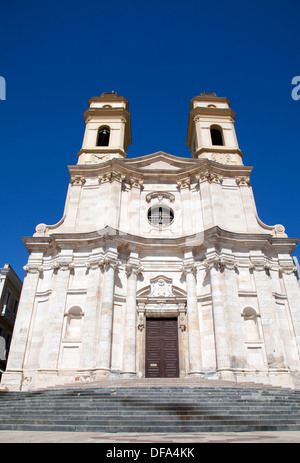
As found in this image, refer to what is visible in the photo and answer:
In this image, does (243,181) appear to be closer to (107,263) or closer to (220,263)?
(220,263)

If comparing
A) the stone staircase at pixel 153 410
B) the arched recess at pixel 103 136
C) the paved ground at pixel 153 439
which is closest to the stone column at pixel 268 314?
the stone staircase at pixel 153 410

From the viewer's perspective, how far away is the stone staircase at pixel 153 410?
687 centimetres

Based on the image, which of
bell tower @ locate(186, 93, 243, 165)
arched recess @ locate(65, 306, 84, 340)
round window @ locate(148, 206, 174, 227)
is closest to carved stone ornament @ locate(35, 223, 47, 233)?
arched recess @ locate(65, 306, 84, 340)

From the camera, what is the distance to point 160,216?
862 inches

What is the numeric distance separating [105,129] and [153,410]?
23.2 m

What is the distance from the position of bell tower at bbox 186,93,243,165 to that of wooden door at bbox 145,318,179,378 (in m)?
12.8

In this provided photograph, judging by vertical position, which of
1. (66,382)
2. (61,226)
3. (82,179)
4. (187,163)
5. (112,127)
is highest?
(112,127)

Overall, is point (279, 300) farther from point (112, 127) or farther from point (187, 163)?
point (112, 127)

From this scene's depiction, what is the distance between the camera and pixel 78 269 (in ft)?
60.6

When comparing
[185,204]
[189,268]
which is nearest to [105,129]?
[185,204]

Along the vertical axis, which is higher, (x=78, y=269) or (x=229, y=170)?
(x=229, y=170)

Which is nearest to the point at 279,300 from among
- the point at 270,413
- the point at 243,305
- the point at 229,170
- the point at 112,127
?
the point at 243,305

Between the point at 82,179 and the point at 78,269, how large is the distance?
6.90 m
